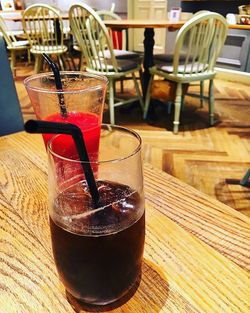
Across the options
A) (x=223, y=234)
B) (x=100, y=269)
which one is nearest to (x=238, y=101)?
(x=223, y=234)

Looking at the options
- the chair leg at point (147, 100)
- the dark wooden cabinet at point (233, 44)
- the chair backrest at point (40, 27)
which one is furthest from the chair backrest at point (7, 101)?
the dark wooden cabinet at point (233, 44)

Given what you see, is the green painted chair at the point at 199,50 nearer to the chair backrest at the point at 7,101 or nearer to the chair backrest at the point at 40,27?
the chair backrest at the point at 7,101

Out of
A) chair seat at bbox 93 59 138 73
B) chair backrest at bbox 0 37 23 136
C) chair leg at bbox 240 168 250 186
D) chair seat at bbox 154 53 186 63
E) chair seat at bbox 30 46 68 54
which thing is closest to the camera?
chair backrest at bbox 0 37 23 136

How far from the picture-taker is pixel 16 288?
34 centimetres

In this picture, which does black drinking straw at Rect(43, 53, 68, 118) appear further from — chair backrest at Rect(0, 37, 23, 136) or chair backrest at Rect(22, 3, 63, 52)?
chair backrest at Rect(22, 3, 63, 52)

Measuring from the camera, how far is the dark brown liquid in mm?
287

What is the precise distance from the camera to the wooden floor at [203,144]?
1559mm

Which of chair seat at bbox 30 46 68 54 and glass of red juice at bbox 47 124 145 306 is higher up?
glass of red juice at bbox 47 124 145 306

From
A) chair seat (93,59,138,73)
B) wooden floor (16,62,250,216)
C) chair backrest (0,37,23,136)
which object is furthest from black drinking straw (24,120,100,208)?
chair seat (93,59,138,73)

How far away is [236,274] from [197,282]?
0.16 feet

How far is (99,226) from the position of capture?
286 mm

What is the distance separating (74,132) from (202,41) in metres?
1.92

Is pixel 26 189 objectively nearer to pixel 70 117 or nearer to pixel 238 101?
pixel 70 117

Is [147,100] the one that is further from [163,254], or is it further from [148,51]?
[163,254]
